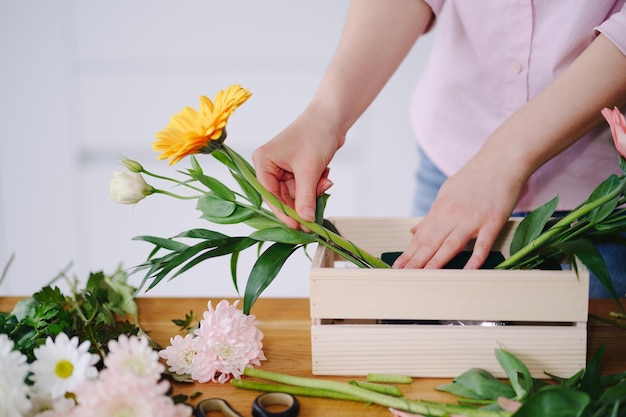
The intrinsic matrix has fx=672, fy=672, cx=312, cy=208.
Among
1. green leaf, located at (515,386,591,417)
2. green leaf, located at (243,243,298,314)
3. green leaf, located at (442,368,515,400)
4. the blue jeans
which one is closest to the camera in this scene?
green leaf, located at (515,386,591,417)

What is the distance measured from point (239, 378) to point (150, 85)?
5.94 feet

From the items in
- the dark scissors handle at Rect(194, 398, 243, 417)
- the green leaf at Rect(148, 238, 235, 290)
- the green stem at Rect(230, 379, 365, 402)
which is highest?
the green leaf at Rect(148, 238, 235, 290)

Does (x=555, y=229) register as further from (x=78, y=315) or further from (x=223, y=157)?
(x=78, y=315)

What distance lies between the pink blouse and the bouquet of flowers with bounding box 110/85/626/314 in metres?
0.22

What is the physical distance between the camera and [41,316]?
2.35 feet

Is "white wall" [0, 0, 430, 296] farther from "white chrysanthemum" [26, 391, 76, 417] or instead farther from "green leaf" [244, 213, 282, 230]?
"white chrysanthemum" [26, 391, 76, 417]

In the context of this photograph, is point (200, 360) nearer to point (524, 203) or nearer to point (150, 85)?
point (524, 203)

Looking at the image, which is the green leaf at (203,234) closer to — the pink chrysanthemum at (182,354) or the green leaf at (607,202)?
the pink chrysanthemum at (182,354)

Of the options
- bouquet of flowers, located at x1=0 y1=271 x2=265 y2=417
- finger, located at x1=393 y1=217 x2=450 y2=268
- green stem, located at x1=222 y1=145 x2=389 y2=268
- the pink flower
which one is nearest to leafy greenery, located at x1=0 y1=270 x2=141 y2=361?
bouquet of flowers, located at x1=0 y1=271 x2=265 y2=417

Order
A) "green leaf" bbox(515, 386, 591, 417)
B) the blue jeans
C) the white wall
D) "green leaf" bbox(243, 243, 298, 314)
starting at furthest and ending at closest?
the white wall, the blue jeans, "green leaf" bbox(243, 243, 298, 314), "green leaf" bbox(515, 386, 591, 417)

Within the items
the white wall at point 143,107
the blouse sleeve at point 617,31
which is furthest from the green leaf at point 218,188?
the white wall at point 143,107

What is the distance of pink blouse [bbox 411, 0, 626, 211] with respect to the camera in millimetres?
930

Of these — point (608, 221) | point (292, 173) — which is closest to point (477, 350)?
point (608, 221)

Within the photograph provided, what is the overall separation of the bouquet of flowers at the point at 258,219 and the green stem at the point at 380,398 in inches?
3.3
